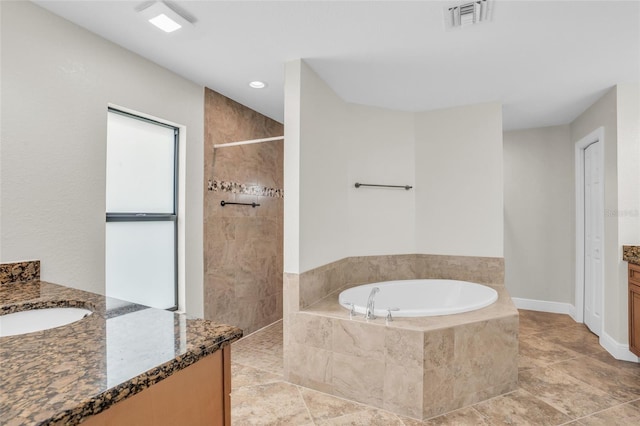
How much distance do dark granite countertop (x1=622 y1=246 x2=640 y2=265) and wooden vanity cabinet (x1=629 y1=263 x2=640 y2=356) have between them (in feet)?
0.14

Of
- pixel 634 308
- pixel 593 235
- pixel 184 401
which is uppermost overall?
pixel 593 235

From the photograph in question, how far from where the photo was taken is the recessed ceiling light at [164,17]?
1.83 metres

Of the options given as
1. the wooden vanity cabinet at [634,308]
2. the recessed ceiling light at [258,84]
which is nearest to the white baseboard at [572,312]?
the wooden vanity cabinet at [634,308]

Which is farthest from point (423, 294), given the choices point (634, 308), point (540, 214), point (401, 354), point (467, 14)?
point (467, 14)

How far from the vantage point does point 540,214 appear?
439 centimetres

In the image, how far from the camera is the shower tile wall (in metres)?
3.11

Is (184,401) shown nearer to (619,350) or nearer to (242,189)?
(242,189)

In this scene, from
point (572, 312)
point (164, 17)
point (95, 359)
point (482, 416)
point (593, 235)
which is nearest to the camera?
point (95, 359)

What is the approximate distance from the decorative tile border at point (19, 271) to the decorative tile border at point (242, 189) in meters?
1.45

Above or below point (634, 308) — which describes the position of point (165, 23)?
above

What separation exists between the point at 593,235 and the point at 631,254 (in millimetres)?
900

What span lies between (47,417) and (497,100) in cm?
384

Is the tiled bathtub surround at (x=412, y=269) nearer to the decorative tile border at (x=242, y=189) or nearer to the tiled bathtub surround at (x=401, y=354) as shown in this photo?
the tiled bathtub surround at (x=401, y=354)

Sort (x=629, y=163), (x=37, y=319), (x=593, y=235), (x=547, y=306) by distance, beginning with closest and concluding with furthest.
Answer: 1. (x=37, y=319)
2. (x=629, y=163)
3. (x=593, y=235)
4. (x=547, y=306)
